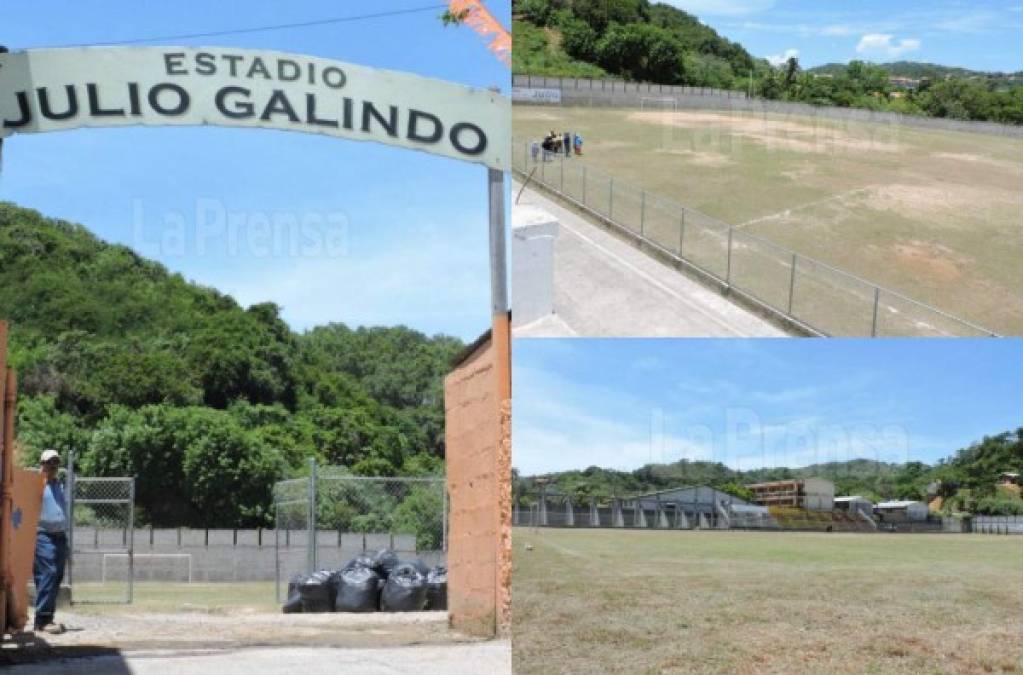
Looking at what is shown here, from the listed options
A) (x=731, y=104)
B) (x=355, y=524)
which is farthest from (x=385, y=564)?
(x=731, y=104)

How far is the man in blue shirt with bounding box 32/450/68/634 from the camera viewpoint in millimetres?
10664

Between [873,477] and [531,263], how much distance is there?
2491 millimetres

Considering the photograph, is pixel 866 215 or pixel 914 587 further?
pixel 866 215

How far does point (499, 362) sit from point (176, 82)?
293 centimetres

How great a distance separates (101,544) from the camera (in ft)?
91.8

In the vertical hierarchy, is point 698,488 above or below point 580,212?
→ below

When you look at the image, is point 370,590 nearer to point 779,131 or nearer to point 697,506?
point 697,506

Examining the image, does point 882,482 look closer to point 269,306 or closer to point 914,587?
point 914,587

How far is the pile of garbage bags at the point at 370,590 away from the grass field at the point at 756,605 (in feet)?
17.6

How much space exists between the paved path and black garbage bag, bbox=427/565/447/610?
4028 millimetres

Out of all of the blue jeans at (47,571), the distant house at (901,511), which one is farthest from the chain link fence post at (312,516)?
the distant house at (901,511)

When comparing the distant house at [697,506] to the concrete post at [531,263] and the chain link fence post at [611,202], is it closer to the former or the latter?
the concrete post at [531,263]

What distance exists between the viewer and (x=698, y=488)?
8.05 meters

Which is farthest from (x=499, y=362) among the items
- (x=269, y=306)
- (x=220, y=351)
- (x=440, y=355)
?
(x=440, y=355)
